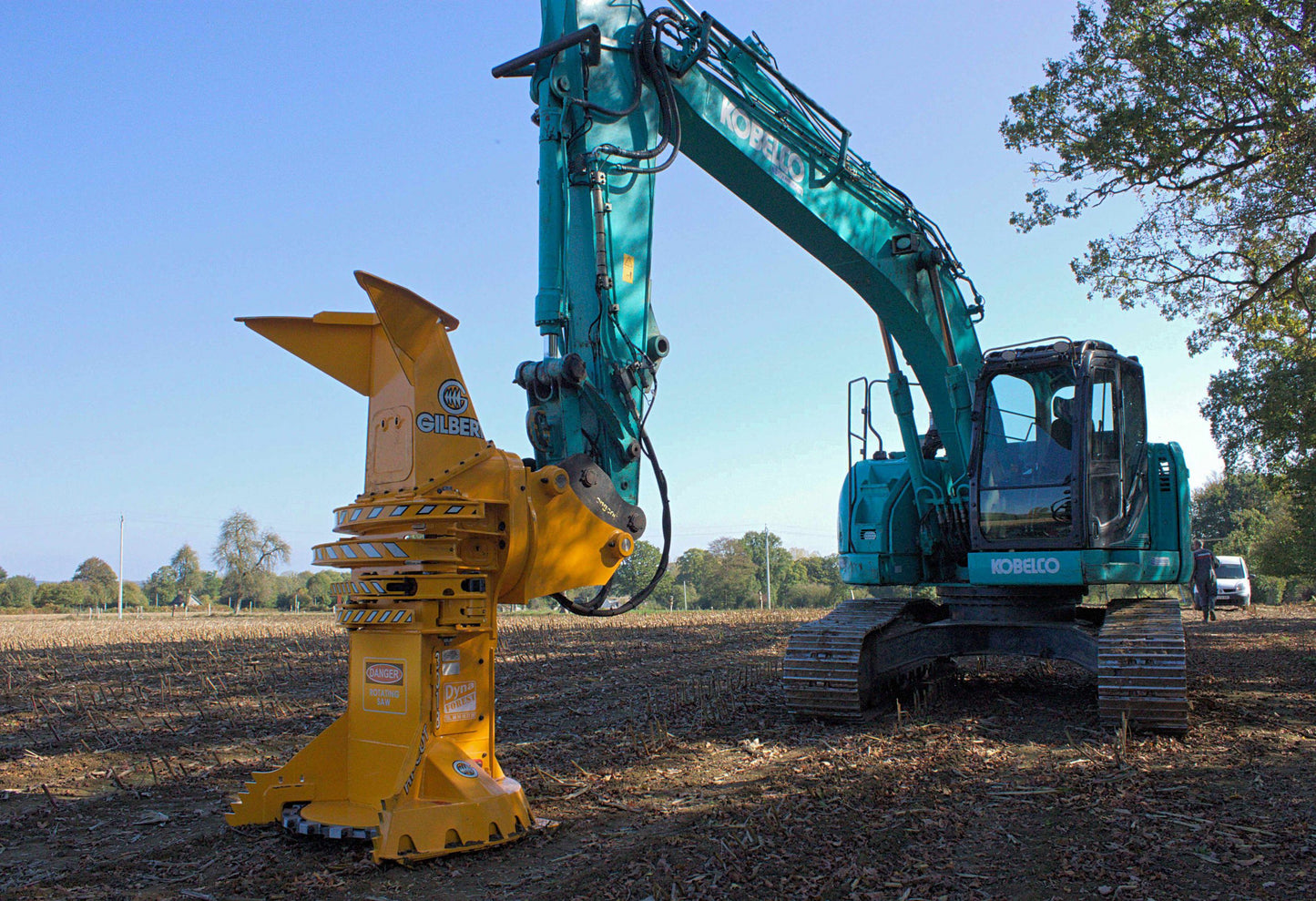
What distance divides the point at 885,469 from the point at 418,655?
6132 millimetres

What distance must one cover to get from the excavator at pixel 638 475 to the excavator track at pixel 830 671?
24 millimetres

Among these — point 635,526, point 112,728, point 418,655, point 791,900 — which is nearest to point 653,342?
point 635,526

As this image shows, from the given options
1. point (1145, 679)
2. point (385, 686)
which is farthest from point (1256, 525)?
point (385, 686)

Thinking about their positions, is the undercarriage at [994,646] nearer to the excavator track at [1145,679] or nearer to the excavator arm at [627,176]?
the excavator track at [1145,679]

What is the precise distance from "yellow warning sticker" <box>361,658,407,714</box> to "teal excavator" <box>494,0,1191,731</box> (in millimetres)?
1157

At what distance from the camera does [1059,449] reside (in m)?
7.95

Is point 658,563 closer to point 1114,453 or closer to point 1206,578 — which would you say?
point 1114,453

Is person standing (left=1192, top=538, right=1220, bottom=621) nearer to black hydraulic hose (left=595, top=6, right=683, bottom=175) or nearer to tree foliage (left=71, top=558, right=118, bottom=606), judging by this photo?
black hydraulic hose (left=595, top=6, right=683, bottom=175)

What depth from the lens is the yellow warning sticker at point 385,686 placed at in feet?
15.4

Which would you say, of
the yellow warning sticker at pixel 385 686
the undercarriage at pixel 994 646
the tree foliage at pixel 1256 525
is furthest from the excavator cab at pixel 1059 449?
the tree foliage at pixel 1256 525

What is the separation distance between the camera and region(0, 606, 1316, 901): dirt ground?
4145mm

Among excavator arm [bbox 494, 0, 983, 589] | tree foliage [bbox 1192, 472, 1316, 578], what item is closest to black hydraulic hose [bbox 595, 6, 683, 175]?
excavator arm [bbox 494, 0, 983, 589]

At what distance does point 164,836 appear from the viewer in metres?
5.00

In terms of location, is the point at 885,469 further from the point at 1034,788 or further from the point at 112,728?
the point at 112,728
